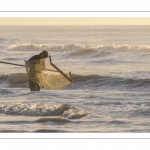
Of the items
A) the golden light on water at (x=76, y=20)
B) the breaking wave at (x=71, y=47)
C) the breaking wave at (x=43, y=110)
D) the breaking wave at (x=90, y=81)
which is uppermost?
the golden light on water at (x=76, y=20)

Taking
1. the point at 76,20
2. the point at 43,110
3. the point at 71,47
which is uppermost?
the point at 76,20

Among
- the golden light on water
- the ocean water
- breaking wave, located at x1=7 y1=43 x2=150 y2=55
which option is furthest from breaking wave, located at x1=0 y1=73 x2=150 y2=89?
the golden light on water

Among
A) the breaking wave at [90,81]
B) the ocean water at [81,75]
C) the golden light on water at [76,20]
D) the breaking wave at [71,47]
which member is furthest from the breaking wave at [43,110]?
the golden light on water at [76,20]

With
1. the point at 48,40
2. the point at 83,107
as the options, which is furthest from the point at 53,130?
the point at 48,40

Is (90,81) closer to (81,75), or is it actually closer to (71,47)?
Answer: (81,75)

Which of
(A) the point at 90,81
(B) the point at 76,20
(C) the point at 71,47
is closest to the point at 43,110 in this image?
(A) the point at 90,81

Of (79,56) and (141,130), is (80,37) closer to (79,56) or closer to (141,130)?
(79,56)

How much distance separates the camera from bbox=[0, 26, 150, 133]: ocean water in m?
13.6

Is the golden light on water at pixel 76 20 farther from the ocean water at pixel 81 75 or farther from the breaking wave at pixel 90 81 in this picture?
the breaking wave at pixel 90 81

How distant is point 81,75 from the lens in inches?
553

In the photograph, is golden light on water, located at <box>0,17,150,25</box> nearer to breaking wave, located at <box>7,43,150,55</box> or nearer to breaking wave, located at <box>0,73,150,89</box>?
breaking wave, located at <box>7,43,150,55</box>

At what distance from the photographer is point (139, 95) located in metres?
13.9

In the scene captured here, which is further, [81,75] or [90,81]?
[81,75]

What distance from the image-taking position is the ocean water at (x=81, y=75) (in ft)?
44.5
